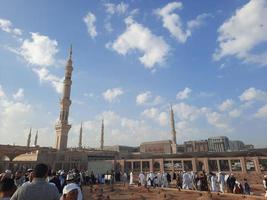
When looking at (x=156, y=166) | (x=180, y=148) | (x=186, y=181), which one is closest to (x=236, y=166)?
(x=156, y=166)

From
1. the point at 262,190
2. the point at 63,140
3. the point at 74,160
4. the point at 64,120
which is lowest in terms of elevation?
the point at 262,190

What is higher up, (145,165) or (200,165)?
(145,165)

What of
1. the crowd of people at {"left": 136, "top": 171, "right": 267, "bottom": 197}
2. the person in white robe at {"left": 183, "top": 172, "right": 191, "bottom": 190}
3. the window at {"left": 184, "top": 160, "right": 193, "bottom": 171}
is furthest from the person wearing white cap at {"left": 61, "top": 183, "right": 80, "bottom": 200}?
the window at {"left": 184, "top": 160, "right": 193, "bottom": 171}

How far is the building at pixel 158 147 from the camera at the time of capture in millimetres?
58941

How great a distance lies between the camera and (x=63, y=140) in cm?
3384

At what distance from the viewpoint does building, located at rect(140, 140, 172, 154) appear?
58.9 metres

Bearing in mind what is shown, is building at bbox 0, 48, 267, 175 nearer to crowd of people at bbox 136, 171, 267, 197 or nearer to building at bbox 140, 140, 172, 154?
crowd of people at bbox 136, 171, 267, 197

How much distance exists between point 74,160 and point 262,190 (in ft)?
80.6

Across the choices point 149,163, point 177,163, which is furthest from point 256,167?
point 149,163

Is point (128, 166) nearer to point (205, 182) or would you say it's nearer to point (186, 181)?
point (186, 181)

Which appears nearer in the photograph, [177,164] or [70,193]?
[70,193]

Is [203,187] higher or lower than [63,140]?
lower

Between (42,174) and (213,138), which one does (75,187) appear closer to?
(42,174)

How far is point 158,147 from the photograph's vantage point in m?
61.2
